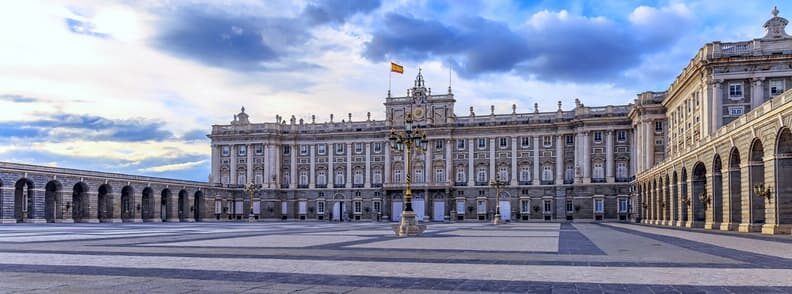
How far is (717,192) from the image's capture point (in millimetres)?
46625

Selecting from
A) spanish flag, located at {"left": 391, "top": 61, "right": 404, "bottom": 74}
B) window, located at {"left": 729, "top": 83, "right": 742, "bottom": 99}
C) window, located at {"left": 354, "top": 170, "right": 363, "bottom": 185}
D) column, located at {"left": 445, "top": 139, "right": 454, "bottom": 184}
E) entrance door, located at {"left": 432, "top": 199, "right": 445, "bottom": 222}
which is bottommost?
entrance door, located at {"left": 432, "top": 199, "right": 445, "bottom": 222}

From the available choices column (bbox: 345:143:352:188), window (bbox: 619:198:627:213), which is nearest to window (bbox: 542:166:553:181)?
window (bbox: 619:198:627:213)

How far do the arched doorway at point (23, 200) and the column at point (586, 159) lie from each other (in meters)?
67.2

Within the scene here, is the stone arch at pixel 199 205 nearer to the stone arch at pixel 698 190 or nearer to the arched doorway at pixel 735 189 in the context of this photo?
the stone arch at pixel 698 190

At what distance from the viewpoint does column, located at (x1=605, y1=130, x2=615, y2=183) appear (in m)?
96.2

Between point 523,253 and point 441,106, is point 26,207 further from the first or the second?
point 523,253

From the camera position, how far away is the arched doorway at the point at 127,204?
8544 cm

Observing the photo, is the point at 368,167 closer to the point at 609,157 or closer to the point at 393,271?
the point at 609,157

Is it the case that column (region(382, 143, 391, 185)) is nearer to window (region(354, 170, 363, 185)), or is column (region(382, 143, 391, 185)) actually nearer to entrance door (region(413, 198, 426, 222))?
window (region(354, 170, 363, 185))

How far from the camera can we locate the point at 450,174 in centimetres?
10481

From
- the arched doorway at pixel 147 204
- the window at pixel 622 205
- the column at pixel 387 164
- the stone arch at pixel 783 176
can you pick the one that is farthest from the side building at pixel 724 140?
the arched doorway at pixel 147 204

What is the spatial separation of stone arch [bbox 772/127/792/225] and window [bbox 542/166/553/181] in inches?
2542

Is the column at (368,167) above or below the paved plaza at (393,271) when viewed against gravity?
above

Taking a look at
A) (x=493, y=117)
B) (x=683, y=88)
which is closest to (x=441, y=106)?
(x=493, y=117)
